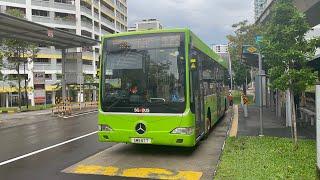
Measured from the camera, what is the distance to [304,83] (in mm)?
11906

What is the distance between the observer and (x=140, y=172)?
9883 millimetres

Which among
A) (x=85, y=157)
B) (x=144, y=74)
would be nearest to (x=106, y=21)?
(x=85, y=157)

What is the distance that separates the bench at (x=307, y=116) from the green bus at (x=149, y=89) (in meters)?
7.28

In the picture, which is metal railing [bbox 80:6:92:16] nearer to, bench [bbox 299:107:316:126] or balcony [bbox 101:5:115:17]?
balcony [bbox 101:5:115:17]

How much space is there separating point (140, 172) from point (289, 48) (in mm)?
5258

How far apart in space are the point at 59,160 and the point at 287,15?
7.14m

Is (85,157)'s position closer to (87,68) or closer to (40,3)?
(40,3)

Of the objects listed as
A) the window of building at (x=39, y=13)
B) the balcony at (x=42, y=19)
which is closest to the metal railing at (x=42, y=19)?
the balcony at (x=42, y=19)

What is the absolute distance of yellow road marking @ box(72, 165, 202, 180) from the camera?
948 cm

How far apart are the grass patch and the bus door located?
3.22 ft

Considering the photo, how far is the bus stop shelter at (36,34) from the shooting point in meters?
22.4

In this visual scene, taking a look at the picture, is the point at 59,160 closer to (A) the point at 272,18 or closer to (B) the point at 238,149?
(B) the point at 238,149

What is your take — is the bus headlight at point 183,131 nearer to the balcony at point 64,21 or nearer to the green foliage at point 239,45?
the green foliage at point 239,45

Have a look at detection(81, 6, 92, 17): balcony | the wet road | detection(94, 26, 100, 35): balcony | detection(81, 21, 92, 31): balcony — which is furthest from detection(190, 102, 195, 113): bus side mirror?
detection(94, 26, 100, 35): balcony
